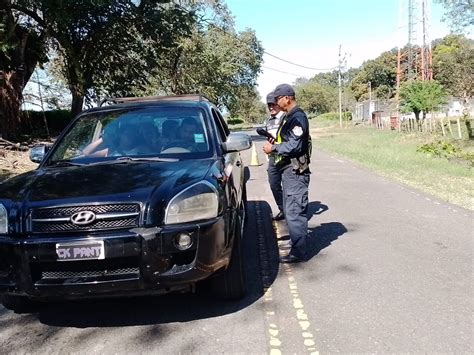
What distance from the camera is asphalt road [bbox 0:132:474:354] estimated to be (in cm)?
345

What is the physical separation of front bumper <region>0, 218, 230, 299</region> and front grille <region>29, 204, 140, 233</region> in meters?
0.05

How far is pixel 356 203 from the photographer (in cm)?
862

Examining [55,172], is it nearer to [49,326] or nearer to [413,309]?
[49,326]

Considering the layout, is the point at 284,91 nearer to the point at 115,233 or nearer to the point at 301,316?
the point at 301,316

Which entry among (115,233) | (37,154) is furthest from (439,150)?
(115,233)

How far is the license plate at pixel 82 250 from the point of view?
10.9ft

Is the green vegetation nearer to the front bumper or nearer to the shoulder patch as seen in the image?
the shoulder patch

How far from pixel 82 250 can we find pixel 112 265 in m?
0.23

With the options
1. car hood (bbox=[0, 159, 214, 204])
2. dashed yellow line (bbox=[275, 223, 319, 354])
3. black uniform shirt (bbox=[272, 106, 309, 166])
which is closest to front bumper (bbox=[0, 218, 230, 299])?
car hood (bbox=[0, 159, 214, 204])

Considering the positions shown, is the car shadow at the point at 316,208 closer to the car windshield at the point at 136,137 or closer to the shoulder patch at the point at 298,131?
the shoulder patch at the point at 298,131

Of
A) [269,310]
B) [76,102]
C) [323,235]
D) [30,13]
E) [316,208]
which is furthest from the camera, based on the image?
[76,102]

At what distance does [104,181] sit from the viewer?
373 cm

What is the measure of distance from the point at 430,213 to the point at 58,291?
6.00 metres

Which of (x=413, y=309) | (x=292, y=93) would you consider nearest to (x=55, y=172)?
(x=292, y=93)
